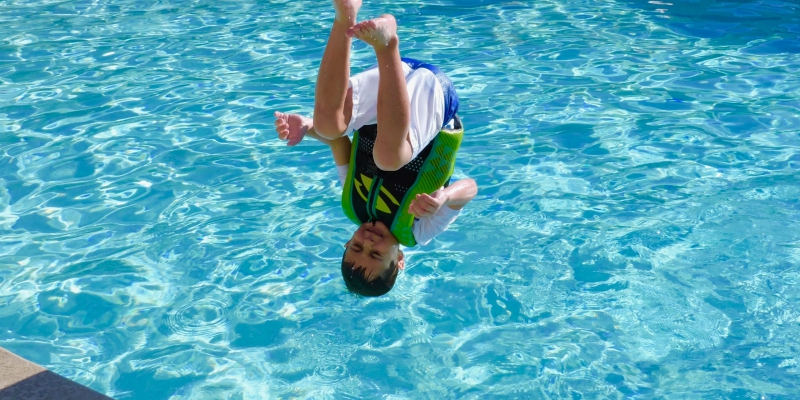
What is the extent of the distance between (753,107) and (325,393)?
18.6 ft

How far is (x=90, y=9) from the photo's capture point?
12648mm

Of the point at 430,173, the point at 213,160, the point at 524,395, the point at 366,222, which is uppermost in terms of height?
the point at 430,173

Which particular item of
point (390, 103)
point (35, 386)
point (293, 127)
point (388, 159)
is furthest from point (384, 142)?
point (35, 386)

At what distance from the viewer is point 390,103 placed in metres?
4.15

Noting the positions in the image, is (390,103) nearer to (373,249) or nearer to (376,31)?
(376,31)

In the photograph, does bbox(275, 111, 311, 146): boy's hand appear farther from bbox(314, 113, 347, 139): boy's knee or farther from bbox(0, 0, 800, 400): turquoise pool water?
bbox(0, 0, 800, 400): turquoise pool water

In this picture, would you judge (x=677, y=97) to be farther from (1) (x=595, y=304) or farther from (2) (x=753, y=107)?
(1) (x=595, y=304)

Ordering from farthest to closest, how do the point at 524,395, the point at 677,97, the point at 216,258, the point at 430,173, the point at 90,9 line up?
the point at 90,9, the point at 677,97, the point at 216,258, the point at 524,395, the point at 430,173

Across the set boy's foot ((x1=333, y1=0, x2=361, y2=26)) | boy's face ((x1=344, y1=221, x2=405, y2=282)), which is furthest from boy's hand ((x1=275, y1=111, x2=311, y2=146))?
boy's face ((x1=344, y1=221, x2=405, y2=282))

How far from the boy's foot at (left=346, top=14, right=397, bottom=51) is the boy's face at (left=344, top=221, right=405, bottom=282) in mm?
1440

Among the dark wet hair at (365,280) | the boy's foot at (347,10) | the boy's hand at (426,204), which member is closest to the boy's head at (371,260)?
the dark wet hair at (365,280)

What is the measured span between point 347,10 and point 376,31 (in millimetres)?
358

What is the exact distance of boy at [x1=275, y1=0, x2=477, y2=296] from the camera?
4.16 metres

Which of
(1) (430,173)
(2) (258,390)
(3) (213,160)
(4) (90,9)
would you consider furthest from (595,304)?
(4) (90,9)
